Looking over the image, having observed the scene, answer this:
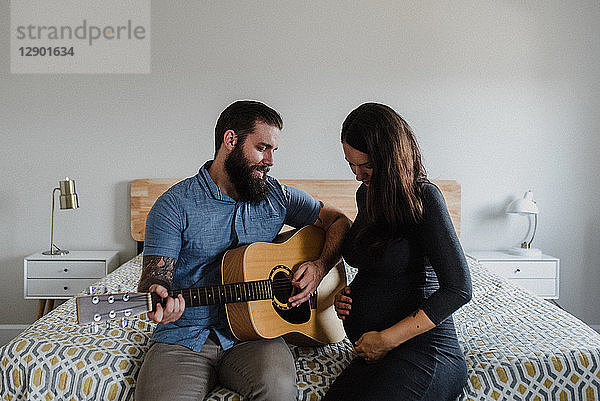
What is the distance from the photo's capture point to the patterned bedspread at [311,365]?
4.75ft

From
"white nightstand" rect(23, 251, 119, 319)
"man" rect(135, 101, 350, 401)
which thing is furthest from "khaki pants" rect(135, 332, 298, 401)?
"white nightstand" rect(23, 251, 119, 319)

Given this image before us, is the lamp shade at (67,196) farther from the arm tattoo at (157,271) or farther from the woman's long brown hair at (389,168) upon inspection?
the woman's long brown hair at (389,168)

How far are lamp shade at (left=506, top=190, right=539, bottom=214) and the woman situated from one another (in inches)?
75.6

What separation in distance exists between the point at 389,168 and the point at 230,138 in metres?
0.51

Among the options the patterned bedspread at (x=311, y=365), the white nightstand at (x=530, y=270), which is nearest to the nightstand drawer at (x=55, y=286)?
the patterned bedspread at (x=311, y=365)

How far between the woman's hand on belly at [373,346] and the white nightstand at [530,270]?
1.86m

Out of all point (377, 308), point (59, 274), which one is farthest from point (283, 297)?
point (59, 274)

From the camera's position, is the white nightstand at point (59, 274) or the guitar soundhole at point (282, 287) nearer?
the guitar soundhole at point (282, 287)

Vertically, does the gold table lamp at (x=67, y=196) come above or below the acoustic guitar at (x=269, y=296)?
above

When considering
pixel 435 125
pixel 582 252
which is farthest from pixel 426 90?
pixel 582 252

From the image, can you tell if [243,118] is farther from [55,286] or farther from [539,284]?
[539,284]

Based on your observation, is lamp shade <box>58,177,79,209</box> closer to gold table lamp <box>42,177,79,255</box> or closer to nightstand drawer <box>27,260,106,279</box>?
gold table lamp <box>42,177,79,255</box>

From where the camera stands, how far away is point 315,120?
334 centimetres

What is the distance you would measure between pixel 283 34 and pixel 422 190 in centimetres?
213
